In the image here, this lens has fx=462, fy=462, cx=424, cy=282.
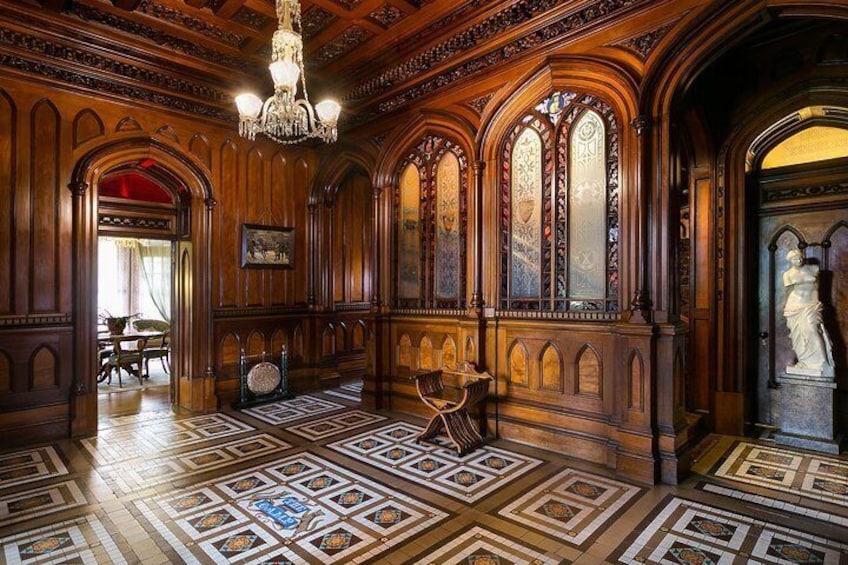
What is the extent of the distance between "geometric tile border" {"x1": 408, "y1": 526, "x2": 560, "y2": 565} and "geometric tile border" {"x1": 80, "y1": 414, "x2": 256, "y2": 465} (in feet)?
10.5

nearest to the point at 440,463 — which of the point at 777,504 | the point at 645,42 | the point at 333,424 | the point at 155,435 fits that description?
the point at 333,424

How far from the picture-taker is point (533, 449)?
15.0 ft

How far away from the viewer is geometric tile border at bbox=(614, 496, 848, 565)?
276 cm

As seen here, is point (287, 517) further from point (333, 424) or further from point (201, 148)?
point (201, 148)

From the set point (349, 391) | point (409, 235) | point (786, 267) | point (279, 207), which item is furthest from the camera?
point (349, 391)

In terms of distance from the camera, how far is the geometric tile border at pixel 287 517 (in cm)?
284

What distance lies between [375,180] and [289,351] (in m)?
3.00

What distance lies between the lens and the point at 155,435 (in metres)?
5.09

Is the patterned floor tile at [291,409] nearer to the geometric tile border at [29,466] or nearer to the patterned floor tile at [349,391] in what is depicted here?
the patterned floor tile at [349,391]

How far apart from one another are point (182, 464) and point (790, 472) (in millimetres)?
5407

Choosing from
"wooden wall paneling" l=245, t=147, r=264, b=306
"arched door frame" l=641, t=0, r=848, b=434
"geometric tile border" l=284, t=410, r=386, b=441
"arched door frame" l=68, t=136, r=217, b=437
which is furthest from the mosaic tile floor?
"wooden wall paneling" l=245, t=147, r=264, b=306

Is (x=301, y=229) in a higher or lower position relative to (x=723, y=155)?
lower

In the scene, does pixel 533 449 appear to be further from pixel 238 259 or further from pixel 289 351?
pixel 238 259

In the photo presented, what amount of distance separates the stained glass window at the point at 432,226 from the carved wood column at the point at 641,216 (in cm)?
198
